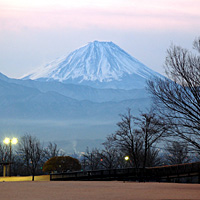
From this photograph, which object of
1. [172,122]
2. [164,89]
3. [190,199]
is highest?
[164,89]

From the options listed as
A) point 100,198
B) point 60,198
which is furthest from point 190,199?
point 60,198

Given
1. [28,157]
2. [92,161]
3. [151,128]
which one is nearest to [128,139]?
[151,128]

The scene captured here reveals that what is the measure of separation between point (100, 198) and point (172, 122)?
939cm

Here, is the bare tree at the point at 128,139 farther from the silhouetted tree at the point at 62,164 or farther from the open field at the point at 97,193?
the open field at the point at 97,193

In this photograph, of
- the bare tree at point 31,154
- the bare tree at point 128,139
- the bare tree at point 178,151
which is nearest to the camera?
the bare tree at point 178,151

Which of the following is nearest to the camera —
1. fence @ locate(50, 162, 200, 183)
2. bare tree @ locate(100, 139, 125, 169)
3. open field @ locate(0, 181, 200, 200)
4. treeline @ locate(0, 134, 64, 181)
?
open field @ locate(0, 181, 200, 200)

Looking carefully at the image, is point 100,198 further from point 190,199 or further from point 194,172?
point 194,172

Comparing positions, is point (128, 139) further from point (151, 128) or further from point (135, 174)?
point (151, 128)

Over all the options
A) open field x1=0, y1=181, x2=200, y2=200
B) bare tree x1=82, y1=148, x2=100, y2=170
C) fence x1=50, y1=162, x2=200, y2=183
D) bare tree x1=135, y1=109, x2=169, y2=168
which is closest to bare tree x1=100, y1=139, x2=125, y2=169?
bare tree x1=82, y1=148, x2=100, y2=170

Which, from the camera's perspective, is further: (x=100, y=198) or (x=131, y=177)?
(x=131, y=177)

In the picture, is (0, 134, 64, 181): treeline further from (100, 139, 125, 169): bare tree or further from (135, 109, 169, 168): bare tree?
(135, 109, 169, 168): bare tree

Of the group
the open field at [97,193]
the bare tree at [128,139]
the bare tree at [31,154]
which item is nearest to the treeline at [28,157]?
the bare tree at [31,154]

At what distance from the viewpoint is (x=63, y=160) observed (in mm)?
65500

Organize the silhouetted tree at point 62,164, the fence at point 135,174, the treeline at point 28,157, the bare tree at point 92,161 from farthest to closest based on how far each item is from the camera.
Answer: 1. the bare tree at point 92,161
2. the treeline at point 28,157
3. the silhouetted tree at point 62,164
4. the fence at point 135,174
